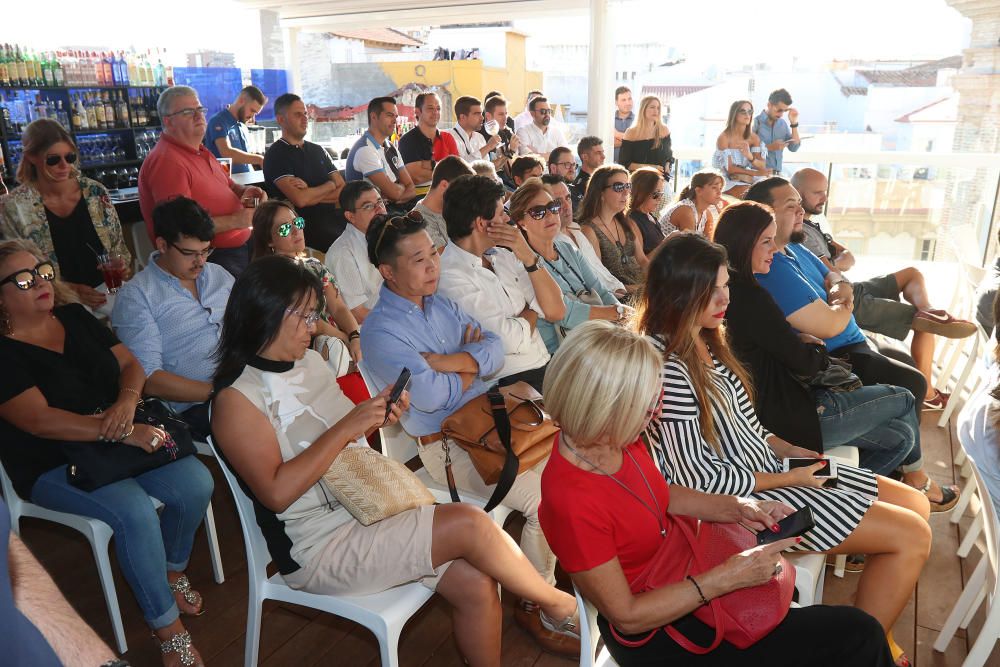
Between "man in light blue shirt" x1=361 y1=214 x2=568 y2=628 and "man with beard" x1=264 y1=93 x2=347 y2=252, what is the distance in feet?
6.98

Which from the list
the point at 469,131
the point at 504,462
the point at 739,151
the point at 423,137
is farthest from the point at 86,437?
the point at 739,151

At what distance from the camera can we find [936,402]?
12.8 feet

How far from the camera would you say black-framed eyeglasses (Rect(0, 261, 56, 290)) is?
215 centimetres

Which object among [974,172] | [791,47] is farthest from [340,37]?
[974,172]

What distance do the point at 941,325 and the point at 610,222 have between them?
1745mm

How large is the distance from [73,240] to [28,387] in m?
1.62

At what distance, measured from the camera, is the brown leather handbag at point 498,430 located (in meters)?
2.11

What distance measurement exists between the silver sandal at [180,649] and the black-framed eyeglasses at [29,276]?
1.13 metres

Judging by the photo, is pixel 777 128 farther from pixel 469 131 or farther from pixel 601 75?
pixel 469 131

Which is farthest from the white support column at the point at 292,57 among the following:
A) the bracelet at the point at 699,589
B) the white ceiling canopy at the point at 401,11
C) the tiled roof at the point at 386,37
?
the bracelet at the point at 699,589

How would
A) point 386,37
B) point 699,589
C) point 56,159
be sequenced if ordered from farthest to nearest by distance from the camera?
point 386,37 → point 56,159 → point 699,589

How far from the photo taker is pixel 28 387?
212cm

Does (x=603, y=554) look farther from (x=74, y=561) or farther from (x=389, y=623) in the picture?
(x=74, y=561)

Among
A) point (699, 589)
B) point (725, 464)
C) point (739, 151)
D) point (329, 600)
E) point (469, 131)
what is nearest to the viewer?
point (699, 589)
